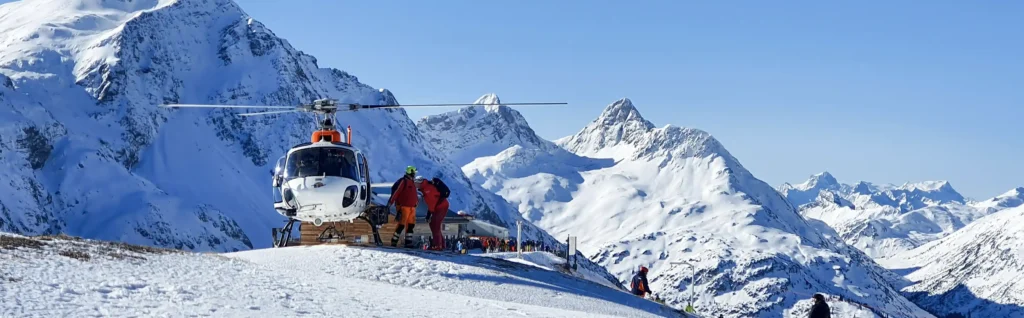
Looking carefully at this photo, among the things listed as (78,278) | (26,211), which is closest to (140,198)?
(26,211)

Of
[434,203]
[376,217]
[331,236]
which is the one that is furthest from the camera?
[331,236]

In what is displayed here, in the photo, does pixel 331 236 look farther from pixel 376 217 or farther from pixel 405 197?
pixel 405 197

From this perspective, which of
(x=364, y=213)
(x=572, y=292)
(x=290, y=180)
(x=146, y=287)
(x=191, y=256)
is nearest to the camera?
(x=146, y=287)

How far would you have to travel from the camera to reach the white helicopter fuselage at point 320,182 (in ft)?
98.4

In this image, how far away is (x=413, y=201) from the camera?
99.3ft

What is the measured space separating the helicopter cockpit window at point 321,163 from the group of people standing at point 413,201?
1.32m

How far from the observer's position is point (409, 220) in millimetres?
30594

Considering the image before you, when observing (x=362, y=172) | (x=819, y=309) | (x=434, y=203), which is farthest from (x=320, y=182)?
(x=819, y=309)

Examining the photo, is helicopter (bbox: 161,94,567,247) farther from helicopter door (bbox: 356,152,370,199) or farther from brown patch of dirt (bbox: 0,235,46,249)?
brown patch of dirt (bbox: 0,235,46,249)

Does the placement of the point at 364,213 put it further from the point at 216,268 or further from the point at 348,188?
the point at 216,268

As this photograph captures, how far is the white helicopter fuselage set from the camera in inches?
1180

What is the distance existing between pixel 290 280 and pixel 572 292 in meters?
7.06

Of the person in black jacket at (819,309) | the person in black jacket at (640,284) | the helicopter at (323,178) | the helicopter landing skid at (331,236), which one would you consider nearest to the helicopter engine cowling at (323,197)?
the helicopter at (323,178)

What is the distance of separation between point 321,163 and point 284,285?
1071 centimetres
